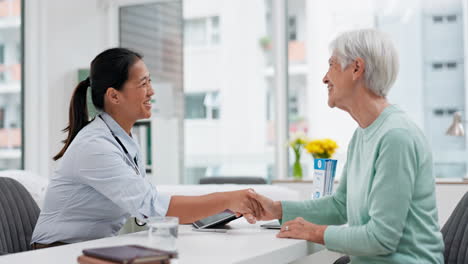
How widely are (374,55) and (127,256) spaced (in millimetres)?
967

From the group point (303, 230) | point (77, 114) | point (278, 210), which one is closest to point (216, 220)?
point (278, 210)

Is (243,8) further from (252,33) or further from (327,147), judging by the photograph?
(327,147)

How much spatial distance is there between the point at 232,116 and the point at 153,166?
83 centimetres

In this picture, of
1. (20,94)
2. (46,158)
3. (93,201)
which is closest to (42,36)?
(20,94)

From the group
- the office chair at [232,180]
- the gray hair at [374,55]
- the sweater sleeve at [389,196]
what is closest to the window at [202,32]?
the office chair at [232,180]

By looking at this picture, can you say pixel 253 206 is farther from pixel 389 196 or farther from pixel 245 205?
pixel 389 196

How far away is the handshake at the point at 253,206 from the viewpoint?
2.18 m

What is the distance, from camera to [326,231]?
5.98 ft

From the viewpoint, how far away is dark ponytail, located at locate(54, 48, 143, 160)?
2275 millimetres

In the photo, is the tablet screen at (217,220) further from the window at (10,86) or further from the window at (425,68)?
the window at (10,86)

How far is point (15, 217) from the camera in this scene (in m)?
2.53

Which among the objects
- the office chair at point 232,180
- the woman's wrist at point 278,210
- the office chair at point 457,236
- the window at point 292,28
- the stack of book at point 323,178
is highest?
the window at point 292,28

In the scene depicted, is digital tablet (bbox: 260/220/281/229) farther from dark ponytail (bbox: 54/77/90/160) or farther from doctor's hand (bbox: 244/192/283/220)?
dark ponytail (bbox: 54/77/90/160)

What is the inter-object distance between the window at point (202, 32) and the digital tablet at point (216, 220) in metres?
3.59
